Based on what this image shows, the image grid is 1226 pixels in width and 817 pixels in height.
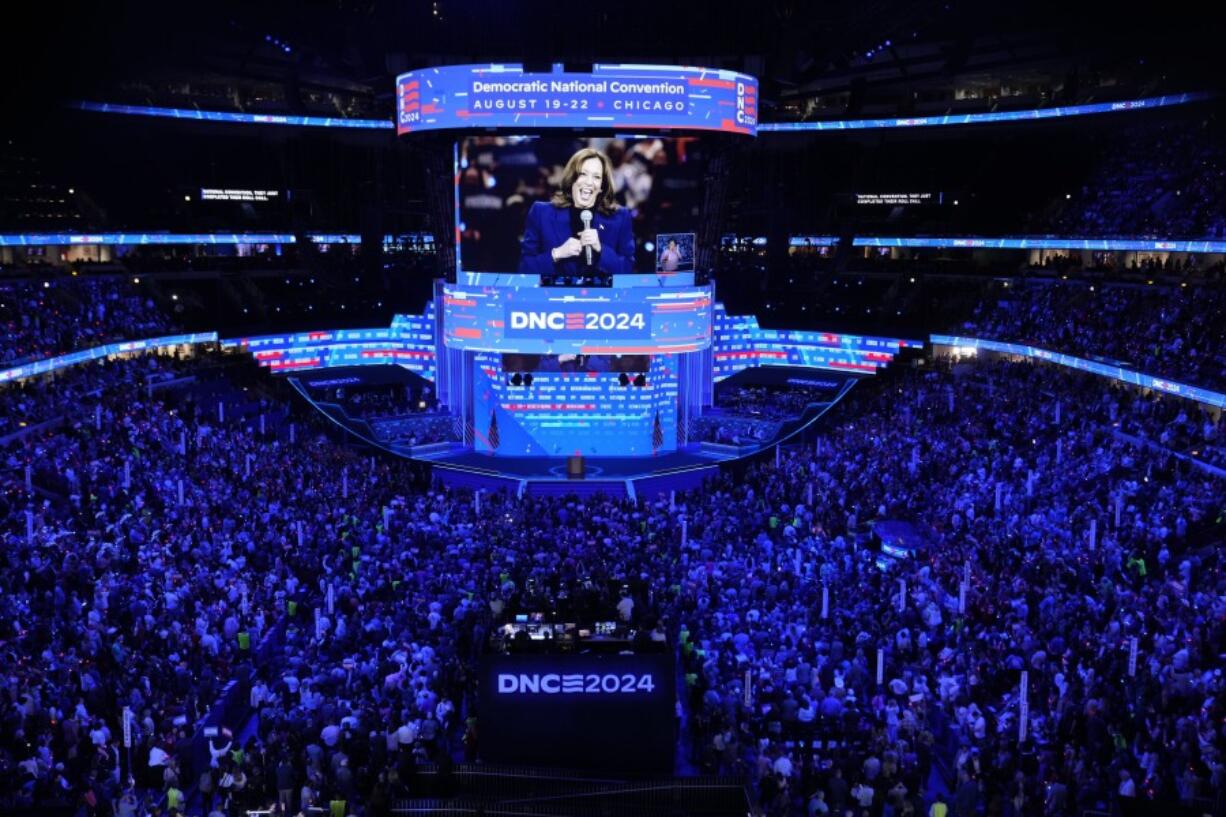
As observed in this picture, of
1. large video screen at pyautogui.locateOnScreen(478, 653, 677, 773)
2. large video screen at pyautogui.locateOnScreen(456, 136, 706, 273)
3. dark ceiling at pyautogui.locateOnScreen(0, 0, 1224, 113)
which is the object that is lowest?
large video screen at pyautogui.locateOnScreen(478, 653, 677, 773)

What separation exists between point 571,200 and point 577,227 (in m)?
0.78

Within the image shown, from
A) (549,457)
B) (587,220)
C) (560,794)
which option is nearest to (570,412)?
(549,457)

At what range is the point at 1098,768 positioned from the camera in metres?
14.4

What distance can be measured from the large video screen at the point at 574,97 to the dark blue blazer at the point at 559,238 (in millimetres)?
2540

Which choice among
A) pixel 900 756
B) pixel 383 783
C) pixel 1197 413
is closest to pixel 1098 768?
pixel 900 756

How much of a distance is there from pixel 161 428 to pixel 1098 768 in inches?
896

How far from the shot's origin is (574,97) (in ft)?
112

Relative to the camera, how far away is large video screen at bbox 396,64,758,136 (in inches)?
1340

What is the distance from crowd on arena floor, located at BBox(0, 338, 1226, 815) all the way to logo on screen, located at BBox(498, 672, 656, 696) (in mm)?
1212

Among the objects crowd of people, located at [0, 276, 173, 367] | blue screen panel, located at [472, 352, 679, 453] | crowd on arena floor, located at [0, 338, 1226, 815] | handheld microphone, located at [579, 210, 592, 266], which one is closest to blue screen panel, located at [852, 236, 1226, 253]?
crowd on arena floor, located at [0, 338, 1226, 815]

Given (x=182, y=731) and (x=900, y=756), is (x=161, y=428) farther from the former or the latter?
(x=900, y=756)

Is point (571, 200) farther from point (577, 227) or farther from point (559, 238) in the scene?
point (559, 238)

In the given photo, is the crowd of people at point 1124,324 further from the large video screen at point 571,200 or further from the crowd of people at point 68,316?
the crowd of people at point 68,316

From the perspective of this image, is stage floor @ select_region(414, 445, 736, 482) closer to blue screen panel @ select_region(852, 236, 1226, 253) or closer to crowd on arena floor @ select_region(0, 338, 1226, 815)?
crowd on arena floor @ select_region(0, 338, 1226, 815)
